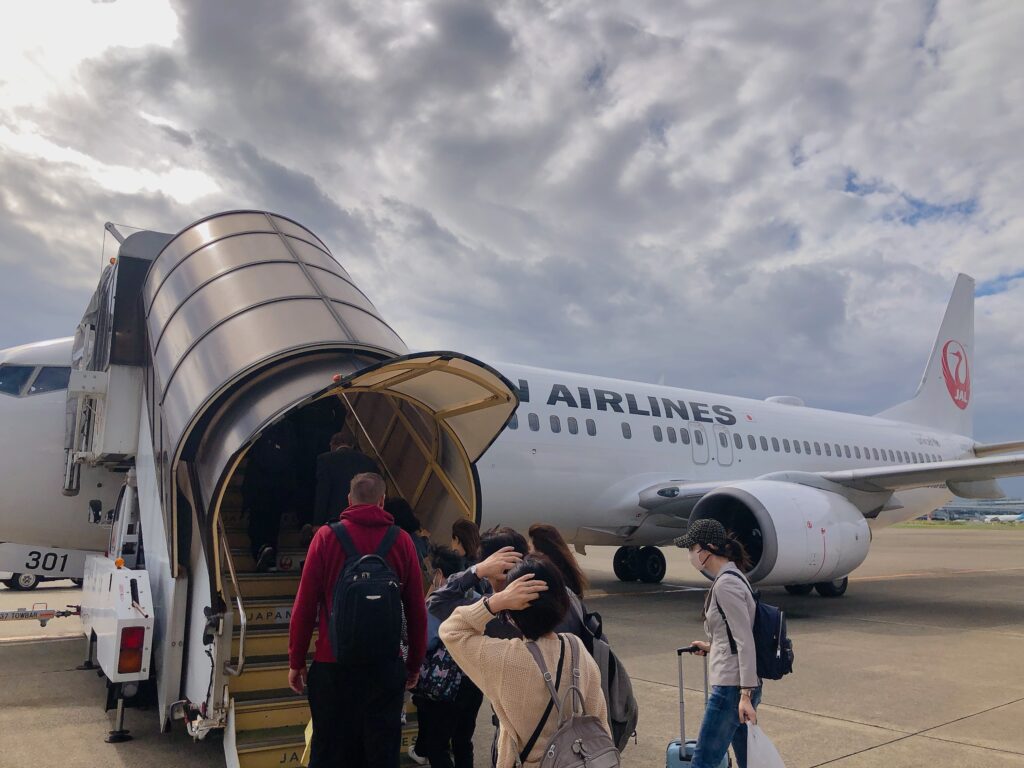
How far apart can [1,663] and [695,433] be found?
31.8ft

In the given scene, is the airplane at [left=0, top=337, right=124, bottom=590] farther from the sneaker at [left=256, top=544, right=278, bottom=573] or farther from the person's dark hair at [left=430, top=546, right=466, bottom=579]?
the person's dark hair at [left=430, top=546, right=466, bottom=579]

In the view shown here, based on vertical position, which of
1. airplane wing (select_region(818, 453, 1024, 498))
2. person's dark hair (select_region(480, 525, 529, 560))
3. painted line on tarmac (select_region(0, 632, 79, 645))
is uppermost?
airplane wing (select_region(818, 453, 1024, 498))

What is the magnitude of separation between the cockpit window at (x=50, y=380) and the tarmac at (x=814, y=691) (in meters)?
2.50

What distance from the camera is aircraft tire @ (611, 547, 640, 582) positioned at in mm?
14414

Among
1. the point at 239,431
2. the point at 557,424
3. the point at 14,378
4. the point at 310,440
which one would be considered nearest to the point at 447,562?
the point at 239,431

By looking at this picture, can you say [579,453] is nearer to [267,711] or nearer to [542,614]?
[267,711]

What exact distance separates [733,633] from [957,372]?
68.5 ft

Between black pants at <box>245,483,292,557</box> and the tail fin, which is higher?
the tail fin

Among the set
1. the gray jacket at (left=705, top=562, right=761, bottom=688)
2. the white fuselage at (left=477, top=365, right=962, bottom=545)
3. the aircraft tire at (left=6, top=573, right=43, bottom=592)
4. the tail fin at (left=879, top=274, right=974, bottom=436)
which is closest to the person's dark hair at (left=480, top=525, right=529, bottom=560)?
the gray jacket at (left=705, top=562, right=761, bottom=688)

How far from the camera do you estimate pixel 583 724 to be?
2057 mm

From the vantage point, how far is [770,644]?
328 cm

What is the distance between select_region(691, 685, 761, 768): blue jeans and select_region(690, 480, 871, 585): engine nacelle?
6083 mm

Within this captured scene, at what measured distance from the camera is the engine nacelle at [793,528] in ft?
30.0

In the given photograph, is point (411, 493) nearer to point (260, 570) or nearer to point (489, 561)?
point (260, 570)
